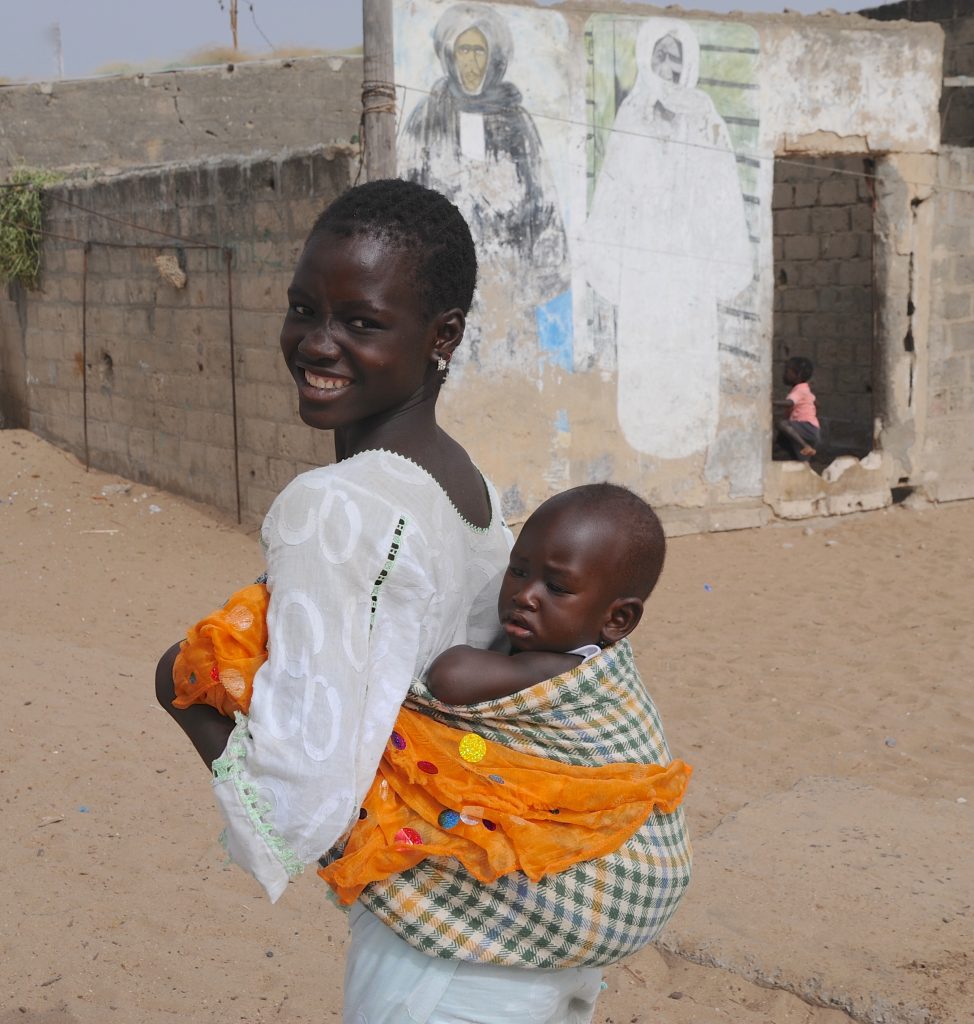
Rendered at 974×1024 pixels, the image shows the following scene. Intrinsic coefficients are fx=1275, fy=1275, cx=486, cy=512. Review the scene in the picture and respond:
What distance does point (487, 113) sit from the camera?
761 cm

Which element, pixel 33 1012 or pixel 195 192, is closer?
pixel 33 1012

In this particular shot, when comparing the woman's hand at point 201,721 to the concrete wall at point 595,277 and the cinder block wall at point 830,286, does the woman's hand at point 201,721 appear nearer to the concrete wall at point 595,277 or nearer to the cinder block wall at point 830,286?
the concrete wall at point 595,277

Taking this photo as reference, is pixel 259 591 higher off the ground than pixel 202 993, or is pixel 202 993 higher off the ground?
pixel 259 591

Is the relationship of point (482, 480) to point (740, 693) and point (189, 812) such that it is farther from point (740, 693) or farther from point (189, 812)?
point (740, 693)

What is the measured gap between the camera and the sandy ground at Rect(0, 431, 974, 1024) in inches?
132

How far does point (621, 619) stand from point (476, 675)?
0.26m

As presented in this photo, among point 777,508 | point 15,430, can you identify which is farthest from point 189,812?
point 15,430

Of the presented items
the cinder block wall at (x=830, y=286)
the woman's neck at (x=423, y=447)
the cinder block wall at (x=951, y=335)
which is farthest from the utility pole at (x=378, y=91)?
the woman's neck at (x=423, y=447)

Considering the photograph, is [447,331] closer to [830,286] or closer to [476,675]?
[476,675]

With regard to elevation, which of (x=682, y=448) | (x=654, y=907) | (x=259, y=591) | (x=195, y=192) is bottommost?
(x=682, y=448)

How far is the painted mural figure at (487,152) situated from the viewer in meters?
7.44

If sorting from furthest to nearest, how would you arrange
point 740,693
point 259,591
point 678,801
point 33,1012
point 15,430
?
1. point 15,430
2. point 740,693
3. point 33,1012
4. point 678,801
5. point 259,591

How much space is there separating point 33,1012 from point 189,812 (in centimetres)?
127

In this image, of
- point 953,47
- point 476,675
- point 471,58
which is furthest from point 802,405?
point 476,675
